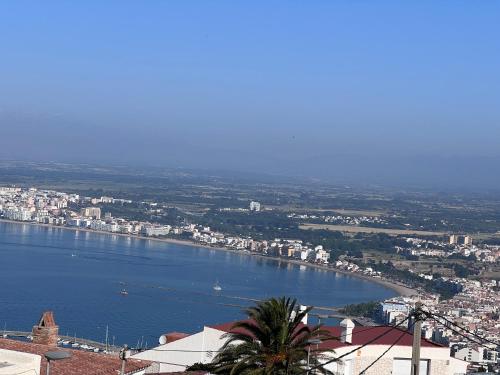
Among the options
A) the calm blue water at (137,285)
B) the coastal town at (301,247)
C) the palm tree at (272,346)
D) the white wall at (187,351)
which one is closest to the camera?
the palm tree at (272,346)

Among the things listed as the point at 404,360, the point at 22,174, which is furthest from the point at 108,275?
the point at 22,174

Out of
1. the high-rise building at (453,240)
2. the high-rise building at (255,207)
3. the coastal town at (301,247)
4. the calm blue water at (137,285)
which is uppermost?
the high-rise building at (255,207)

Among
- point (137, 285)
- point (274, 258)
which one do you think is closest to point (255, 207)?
point (274, 258)

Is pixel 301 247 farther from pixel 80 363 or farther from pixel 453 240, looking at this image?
pixel 80 363

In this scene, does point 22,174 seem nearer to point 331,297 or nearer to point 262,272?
point 262,272

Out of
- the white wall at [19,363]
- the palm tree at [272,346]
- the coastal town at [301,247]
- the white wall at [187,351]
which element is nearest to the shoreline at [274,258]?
the coastal town at [301,247]

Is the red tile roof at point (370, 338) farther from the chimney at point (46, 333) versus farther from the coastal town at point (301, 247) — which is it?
the coastal town at point (301, 247)

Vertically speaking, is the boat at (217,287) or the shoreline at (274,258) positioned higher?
the shoreline at (274,258)
